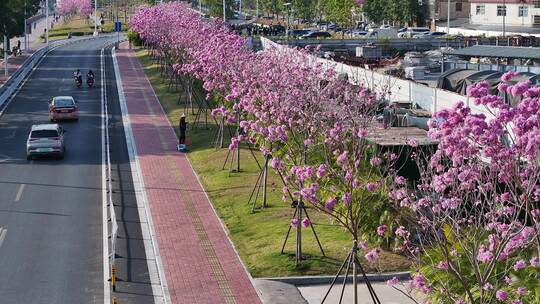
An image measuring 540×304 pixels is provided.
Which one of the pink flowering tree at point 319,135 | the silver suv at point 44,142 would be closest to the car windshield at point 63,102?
the silver suv at point 44,142

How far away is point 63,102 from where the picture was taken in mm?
54469

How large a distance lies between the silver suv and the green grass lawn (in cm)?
549

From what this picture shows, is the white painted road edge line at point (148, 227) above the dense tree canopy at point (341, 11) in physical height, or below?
below

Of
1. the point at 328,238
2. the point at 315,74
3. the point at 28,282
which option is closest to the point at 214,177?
the point at 315,74

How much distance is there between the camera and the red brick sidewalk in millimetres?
23984

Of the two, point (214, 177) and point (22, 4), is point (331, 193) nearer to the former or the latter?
point (214, 177)

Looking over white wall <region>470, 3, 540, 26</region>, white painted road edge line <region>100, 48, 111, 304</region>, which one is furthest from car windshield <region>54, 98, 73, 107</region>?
white wall <region>470, 3, 540, 26</region>

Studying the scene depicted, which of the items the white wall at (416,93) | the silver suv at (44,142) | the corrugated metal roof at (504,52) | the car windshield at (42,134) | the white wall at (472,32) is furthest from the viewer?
the white wall at (472,32)

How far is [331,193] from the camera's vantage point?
26.7m

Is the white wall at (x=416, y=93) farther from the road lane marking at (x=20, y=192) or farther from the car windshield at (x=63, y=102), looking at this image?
the car windshield at (x=63, y=102)

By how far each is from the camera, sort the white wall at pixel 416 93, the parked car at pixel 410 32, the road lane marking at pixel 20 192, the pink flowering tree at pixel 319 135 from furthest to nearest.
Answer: the parked car at pixel 410 32 → the white wall at pixel 416 93 → the road lane marking at pixel 20 192 → the pink flowering tree at pixel 319 135

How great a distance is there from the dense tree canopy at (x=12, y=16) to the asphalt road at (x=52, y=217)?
2807 cm

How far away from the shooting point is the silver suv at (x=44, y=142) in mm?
42406

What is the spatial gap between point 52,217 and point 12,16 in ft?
207
